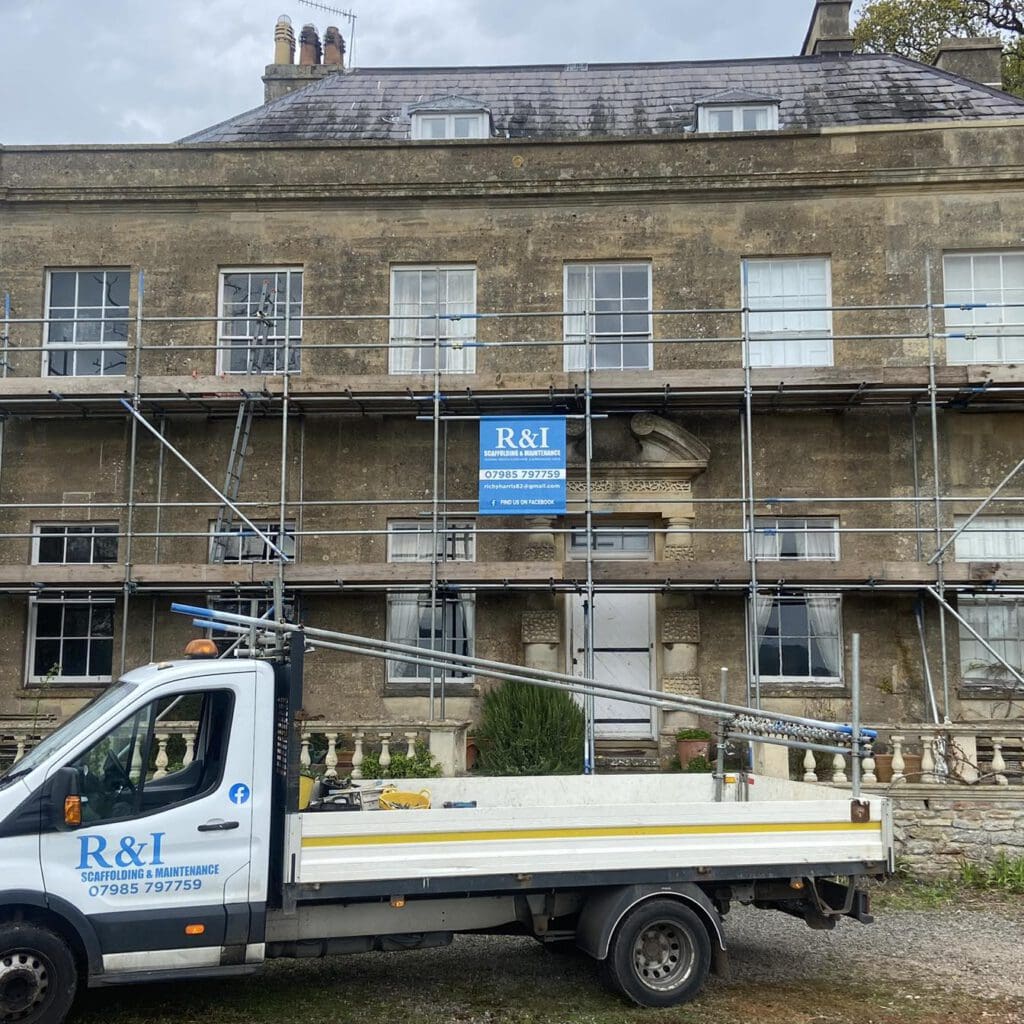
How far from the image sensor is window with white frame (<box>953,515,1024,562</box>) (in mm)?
13648

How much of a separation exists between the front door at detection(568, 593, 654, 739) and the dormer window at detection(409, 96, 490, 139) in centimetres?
760

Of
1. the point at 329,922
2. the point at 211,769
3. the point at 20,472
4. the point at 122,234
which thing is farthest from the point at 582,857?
the point at 122,234

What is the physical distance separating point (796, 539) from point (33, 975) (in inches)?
415

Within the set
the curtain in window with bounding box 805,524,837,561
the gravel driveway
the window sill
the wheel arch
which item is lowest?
the gravel driveway

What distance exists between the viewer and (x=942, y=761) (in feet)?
36.4

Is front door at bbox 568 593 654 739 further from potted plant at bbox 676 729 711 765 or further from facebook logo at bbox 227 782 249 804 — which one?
facebook logo at bbox 227 782 249 804

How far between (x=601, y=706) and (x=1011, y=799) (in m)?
5.26

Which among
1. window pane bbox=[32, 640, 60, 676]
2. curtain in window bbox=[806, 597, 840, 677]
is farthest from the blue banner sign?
window pane bbox=[32, 640, 60, 676]

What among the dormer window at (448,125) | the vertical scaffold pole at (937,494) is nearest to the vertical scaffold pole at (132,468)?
the dormer window at (448,125)

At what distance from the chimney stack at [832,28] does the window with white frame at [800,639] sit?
11.1m

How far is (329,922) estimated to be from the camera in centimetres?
629

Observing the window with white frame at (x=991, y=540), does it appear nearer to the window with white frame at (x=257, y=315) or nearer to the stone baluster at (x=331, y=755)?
the stone baluster at (x=331, y=755)

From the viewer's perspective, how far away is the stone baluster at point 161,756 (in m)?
6.39

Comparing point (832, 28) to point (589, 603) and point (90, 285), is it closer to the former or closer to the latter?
point (589, 603)
